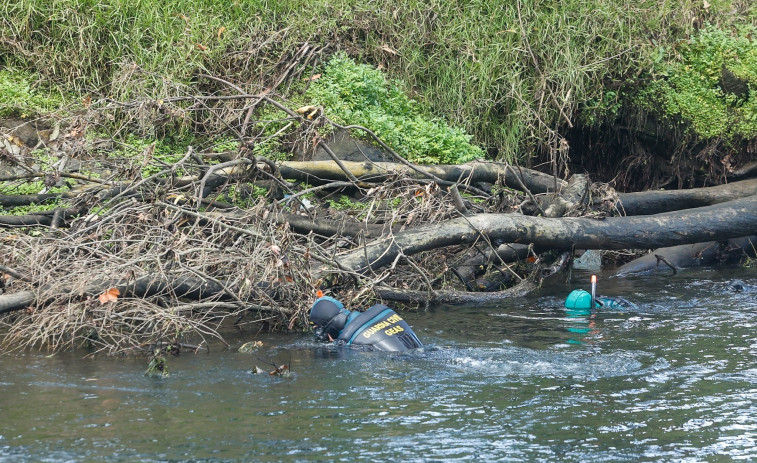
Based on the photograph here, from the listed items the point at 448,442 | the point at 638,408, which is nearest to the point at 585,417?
the point at 638,408

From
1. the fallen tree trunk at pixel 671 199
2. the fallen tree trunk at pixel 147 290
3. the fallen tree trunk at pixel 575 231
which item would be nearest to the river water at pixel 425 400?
the fallen tree trunk at pixel 147 290

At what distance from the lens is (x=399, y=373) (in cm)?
549

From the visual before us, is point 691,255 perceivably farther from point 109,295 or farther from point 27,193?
point 27,193

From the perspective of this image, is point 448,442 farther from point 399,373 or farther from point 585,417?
point 399,373

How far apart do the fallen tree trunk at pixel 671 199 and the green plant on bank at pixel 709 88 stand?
91 centimetres

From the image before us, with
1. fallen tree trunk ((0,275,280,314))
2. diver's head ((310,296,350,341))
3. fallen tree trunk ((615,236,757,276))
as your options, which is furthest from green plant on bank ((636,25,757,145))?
fallen tree trunk ((0,275,280,314))

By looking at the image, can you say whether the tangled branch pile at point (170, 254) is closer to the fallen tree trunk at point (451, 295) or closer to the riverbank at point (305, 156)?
the riverbank at point (305, 156)

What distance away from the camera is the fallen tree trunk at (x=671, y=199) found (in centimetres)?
921

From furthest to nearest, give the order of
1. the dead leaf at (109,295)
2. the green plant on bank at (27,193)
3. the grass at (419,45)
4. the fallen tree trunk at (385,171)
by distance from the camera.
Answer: the grass at (419,45), the fallen tree trunk at (385,171), the green plant on bank at (27,193), the dead leaf at (109,295)

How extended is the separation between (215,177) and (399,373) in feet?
9.76

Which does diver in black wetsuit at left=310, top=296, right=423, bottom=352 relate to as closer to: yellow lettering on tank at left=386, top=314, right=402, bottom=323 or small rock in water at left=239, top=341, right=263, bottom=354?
yellow lettering on tank at left=386, top=314, right=402, bottom=323

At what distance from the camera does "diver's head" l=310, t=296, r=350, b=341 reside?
6207mm

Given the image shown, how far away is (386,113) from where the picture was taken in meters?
9.93

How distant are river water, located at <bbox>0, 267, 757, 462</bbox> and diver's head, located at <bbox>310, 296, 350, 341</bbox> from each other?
19cm
